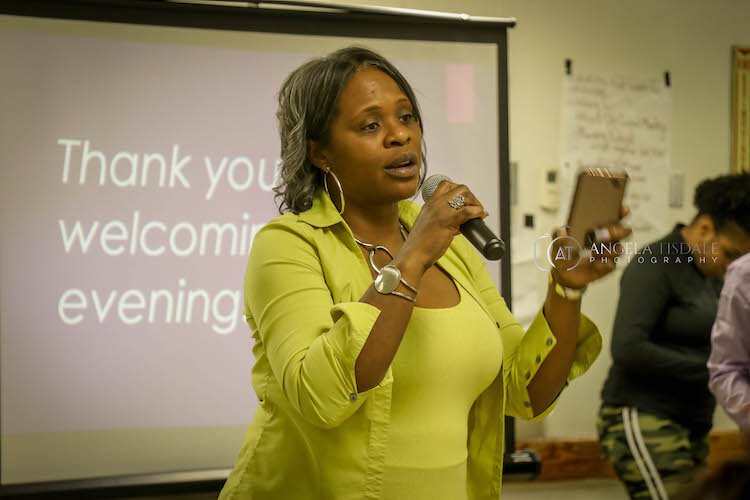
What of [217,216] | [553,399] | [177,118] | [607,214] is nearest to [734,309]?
[553,399]

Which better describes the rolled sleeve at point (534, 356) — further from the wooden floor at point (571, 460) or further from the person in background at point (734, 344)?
the wooden floor at point (571, 460)

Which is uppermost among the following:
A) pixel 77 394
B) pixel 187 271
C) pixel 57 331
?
pixel 187 271

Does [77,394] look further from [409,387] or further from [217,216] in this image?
[409,387]

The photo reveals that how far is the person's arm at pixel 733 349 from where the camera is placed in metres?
1.89

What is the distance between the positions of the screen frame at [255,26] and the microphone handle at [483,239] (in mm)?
1557

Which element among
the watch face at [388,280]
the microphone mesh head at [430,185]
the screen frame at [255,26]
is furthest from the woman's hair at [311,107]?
the screen frame at [255,26]

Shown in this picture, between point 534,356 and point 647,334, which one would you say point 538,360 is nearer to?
point 534,356

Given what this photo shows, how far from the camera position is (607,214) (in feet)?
3.73

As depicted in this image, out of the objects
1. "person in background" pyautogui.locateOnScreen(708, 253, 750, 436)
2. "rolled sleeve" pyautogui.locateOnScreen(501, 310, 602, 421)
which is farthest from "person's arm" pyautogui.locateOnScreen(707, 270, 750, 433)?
"rolled sleeve" pyautogui.locateOnScreen(501, 310, 602, 421)

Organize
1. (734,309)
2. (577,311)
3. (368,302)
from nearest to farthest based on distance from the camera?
(368,302) → (577,311) → (734,309)

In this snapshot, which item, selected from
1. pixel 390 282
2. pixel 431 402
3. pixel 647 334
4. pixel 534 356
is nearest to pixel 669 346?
pixel 647 334

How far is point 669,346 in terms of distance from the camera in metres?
2.59

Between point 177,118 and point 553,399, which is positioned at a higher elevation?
point 177,118

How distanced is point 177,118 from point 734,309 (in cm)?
174
